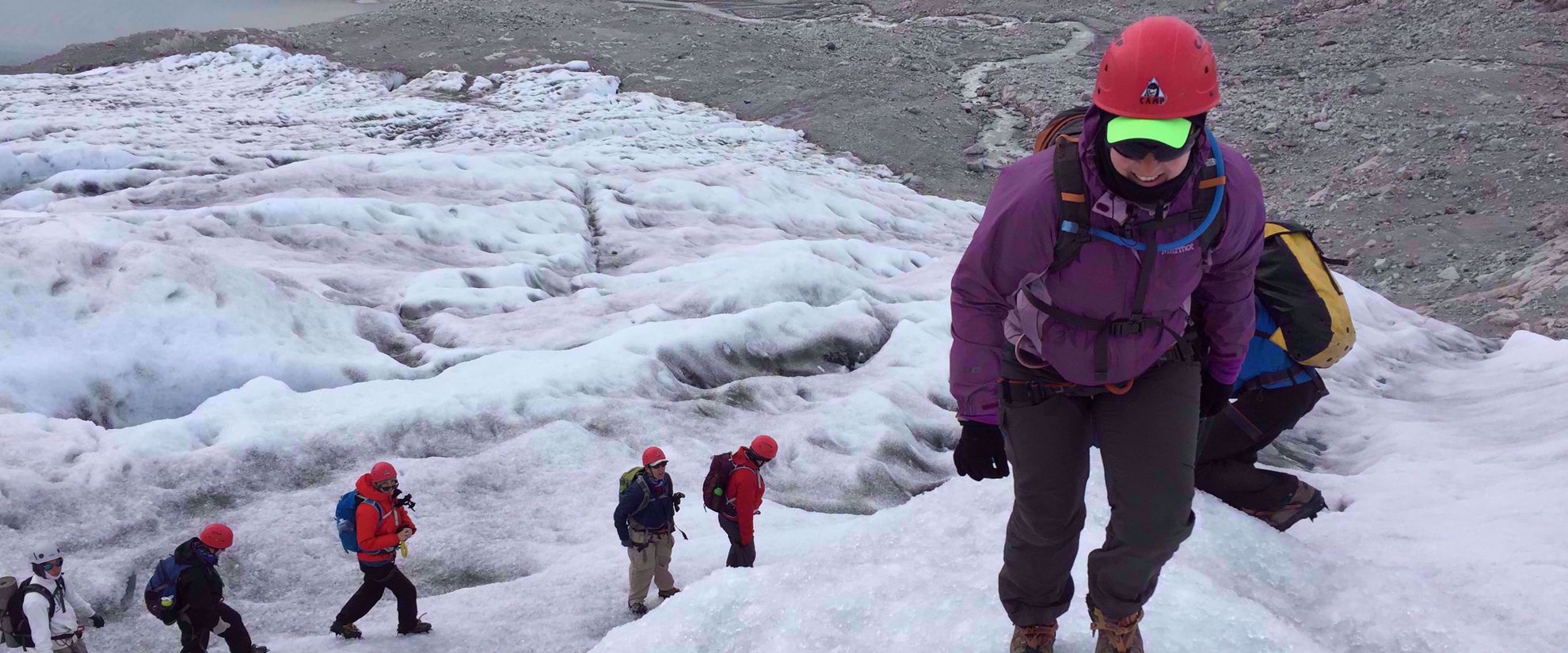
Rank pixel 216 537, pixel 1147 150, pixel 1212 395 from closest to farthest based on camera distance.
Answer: pixel 1147 150 < pixel 1212 395 < pixel 216 537

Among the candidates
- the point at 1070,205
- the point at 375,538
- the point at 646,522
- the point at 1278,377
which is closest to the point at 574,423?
the point at 646,522

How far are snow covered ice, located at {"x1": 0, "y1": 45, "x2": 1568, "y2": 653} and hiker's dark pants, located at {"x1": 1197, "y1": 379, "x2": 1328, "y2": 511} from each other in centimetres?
39

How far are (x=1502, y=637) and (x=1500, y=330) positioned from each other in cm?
1166

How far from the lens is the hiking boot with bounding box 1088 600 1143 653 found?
3475 mm

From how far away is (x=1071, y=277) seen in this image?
3139 millimetres

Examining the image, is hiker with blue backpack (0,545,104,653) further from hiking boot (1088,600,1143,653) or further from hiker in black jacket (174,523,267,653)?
hiking boot (1088,600,1143,653)

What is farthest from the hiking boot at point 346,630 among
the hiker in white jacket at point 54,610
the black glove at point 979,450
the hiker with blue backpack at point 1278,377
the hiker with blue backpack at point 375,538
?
the hiker with blue backpack at point 1278,377

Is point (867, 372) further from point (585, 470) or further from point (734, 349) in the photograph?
point (585, 470)

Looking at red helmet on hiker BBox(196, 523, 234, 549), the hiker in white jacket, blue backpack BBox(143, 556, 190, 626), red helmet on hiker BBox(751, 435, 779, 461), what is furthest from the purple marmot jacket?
the hiker in white jacket

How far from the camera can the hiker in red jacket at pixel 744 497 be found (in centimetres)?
A: 743

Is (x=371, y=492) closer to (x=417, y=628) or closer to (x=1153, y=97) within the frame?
(x=417, y=628)

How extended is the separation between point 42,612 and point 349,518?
6.23 ft

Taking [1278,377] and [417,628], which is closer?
[1278,377]

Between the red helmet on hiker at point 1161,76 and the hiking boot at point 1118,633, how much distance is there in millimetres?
1724
